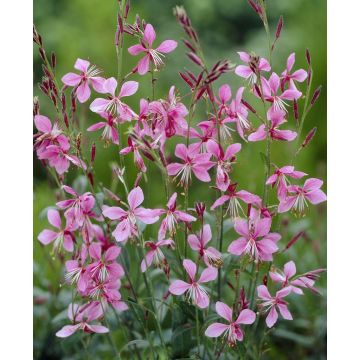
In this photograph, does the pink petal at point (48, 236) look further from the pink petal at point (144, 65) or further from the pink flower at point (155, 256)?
the pink petal at point (144, 65)

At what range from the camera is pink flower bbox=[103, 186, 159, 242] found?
4.00 ft

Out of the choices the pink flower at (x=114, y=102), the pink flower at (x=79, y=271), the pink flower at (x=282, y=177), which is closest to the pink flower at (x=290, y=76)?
the pink flower at (x=282, y=177)

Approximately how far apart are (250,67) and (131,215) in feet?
1.14

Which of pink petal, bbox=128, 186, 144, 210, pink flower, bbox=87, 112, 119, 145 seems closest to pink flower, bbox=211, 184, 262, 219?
pink petal, bbox=128, 186, 144, 210

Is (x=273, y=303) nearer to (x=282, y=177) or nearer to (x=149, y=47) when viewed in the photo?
(x=282, y=177)

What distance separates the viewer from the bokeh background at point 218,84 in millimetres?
1976

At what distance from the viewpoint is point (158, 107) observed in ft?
4.09

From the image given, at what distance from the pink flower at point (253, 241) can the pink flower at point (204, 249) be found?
0.11 ft

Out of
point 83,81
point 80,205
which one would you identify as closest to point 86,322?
point 80,205

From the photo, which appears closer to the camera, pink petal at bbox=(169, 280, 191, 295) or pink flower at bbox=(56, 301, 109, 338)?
pink petal at bbox=(169, 280, 191, 295)

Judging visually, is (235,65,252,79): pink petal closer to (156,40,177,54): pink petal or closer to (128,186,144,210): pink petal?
(156,40,177,54): pink petal

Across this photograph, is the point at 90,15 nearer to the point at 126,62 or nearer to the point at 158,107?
the point at 126,62

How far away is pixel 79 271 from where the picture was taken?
4.33 ft

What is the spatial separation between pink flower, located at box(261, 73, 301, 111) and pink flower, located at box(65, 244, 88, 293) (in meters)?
0.45
